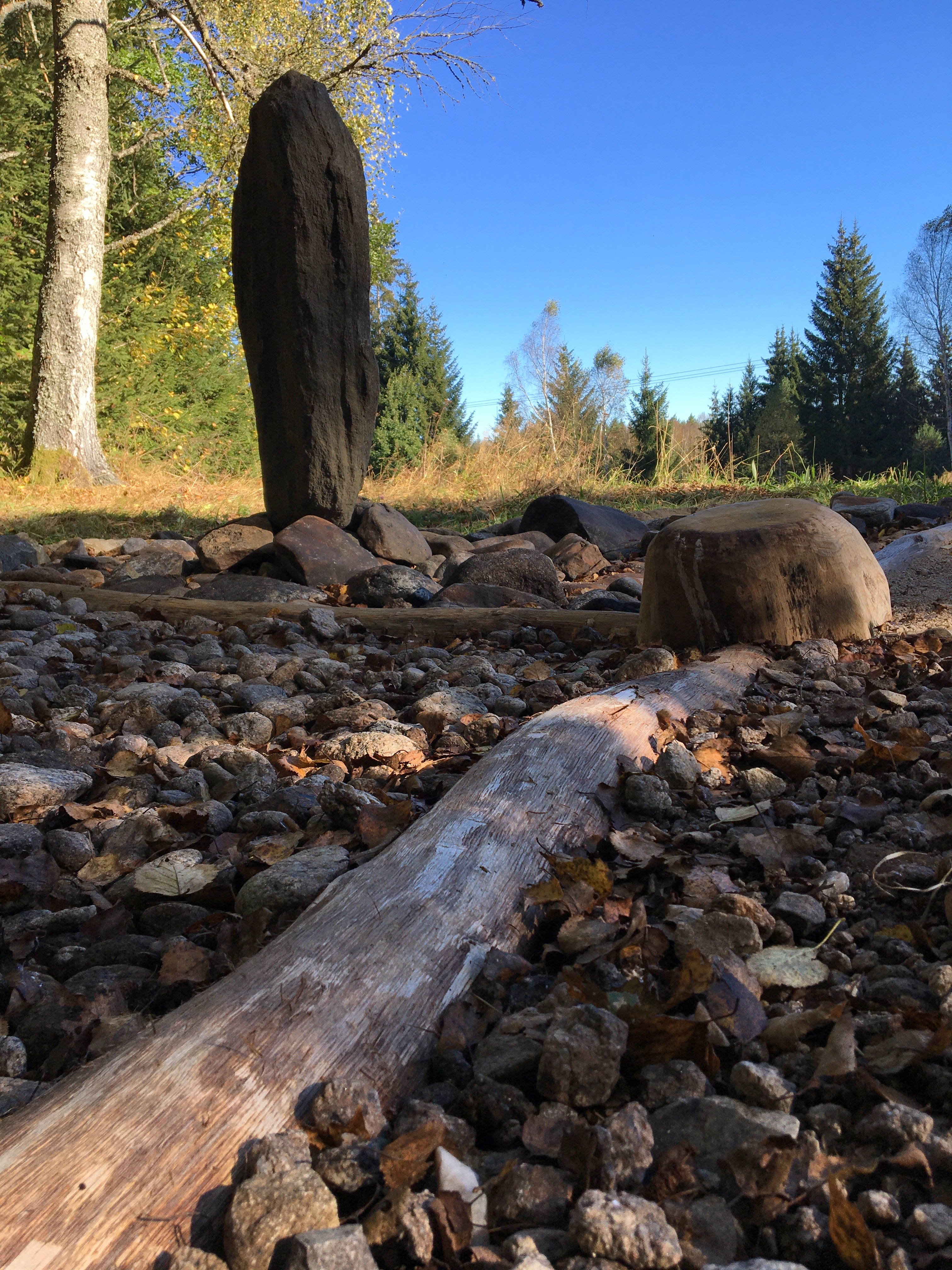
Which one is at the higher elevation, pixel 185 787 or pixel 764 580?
pixel 764 580

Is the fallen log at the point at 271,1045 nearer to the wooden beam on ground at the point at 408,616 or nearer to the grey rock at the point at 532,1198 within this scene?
the grey rock at the point at 532,1198

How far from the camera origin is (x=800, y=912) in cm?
133

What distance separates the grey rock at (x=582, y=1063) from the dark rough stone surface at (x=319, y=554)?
4540mm

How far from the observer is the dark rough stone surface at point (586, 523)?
7312 millimetres

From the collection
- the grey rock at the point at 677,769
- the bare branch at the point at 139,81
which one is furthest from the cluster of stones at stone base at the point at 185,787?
the bare branch at the point at 139,81

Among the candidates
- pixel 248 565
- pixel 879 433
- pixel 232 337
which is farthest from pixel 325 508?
pixel 879 433

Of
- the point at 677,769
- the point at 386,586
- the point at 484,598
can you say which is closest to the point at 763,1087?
the point at 677,769

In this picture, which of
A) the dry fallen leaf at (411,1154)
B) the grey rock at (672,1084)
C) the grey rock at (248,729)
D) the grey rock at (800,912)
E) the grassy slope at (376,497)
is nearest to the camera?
the dry fallen leaf at (411,1154)

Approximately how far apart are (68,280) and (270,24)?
816 centimetres

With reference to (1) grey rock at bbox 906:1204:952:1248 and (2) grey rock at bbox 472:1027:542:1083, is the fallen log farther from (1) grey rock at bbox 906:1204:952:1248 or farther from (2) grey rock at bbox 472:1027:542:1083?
(1) grey rock at bbox 906:1204:952:1248

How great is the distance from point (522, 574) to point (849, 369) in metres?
35.0

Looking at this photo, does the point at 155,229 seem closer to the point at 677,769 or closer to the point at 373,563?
the point at 373,563

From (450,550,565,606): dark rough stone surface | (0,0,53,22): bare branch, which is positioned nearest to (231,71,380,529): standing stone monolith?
(450,550,565,606): dark rough stone surface

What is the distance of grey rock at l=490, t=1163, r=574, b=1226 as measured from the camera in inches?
33.7
